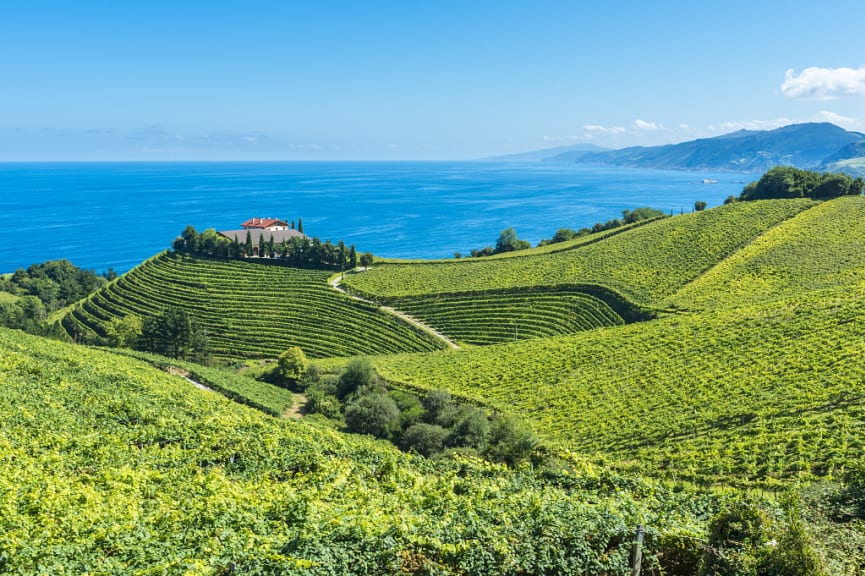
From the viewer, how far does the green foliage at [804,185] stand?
82.2 m

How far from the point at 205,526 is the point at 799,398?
30.2 meters

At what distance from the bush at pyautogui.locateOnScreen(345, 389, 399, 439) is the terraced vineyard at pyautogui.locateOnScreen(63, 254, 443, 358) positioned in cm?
2309

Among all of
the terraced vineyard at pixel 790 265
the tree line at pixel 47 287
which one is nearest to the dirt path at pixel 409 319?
the terraced vineyard at pixel 790 265

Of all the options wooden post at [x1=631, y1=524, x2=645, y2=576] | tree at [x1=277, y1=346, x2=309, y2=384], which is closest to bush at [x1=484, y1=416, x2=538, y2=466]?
wooden post at [x1=631, y1=524, x2=645, y2=576]

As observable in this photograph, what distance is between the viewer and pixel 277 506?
45.2 ft

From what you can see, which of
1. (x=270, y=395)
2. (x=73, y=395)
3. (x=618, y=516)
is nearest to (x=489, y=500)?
(x=618, y=516)

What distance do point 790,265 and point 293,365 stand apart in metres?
55.3

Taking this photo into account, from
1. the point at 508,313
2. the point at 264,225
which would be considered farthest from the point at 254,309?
the point at 264,225

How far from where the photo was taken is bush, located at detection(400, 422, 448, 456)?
31719 mm

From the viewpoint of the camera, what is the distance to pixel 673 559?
10.9m

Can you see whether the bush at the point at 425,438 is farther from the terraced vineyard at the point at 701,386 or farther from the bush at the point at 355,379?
the bush at the point at 355,379

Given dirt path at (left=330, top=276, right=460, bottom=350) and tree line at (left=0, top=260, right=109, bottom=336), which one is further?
tree line at (left=0, top=260, right=109, bottom=336)

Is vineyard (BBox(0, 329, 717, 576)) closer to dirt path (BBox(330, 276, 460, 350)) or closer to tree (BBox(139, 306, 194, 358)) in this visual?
tree (BBox(139, 306, 194, 358))

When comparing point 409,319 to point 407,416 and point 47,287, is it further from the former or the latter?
point 47,287
